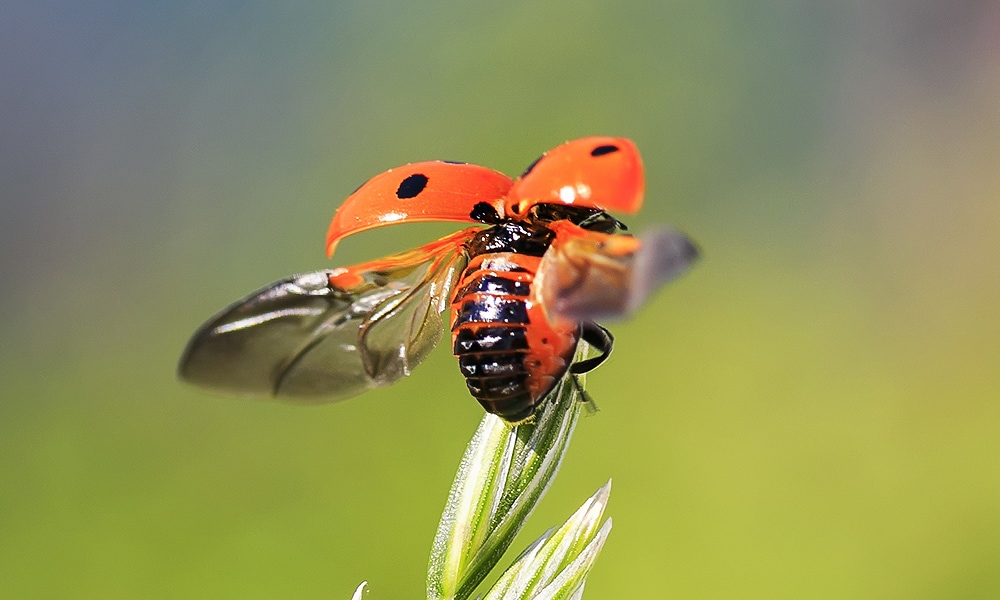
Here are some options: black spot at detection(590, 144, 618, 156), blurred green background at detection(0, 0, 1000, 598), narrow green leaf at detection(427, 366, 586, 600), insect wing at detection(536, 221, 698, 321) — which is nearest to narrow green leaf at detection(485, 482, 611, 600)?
narrow green leaf at detection(427, 366, 586, 600)

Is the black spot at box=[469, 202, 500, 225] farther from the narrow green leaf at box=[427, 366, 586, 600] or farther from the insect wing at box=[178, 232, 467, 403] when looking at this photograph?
the narrow green leaf at box=[427, 366, 586, 600]

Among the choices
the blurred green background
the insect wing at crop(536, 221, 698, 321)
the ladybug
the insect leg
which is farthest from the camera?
the blurred green background

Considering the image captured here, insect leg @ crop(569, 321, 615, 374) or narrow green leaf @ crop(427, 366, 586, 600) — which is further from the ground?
insect leg @ crop(569, 321, 615, 374)

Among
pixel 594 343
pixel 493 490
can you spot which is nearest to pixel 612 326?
pixel 594 343

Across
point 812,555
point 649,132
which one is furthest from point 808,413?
point 649,132

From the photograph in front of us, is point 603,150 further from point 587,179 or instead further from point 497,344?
point 497,344

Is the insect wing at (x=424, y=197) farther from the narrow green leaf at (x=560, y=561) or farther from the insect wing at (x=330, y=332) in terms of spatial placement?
the narrow green leaf at (x=560, y=561)
